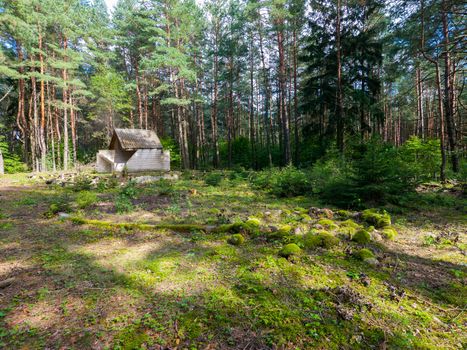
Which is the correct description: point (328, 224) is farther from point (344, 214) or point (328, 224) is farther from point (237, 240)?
point (237, 240)

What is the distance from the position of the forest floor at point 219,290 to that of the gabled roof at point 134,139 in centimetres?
1353

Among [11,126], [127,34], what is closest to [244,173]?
[127,34]

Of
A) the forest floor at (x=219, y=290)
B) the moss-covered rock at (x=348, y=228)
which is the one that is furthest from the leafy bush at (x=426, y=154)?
the moss-covered rock at (x=348, y=228)

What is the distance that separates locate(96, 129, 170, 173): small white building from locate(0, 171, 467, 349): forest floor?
13.6 meters

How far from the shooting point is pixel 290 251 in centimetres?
373

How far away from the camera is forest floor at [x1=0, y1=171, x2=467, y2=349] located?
2.09 metres

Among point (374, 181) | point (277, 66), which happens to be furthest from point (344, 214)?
point (277, 66)

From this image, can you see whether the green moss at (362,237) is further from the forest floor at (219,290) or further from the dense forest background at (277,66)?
the dense forest background at (277,66)

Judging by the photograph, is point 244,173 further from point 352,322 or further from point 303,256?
point 352,322

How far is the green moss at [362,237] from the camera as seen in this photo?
429 centimetres

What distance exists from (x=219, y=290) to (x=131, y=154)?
60.5 feet

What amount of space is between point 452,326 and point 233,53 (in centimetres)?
2118

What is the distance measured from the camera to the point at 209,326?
7.28 ft

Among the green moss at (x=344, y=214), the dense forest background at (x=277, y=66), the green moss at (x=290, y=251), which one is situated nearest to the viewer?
the green moss at (x=290, y=251)
